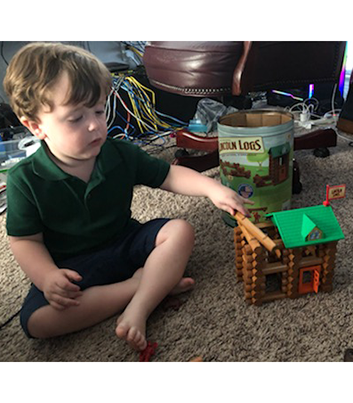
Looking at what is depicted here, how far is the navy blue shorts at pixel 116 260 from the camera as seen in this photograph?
72 cm

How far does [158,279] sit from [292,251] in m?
0.24

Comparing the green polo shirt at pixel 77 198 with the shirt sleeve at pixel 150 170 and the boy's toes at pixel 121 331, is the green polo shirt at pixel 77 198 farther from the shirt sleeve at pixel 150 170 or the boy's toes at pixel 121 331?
the boy's toes at pixel 121 331

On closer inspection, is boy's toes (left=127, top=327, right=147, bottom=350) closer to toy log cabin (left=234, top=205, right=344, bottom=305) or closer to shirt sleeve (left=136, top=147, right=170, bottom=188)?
toy log cabin (left=234, top=205, right=344, bottom=305)

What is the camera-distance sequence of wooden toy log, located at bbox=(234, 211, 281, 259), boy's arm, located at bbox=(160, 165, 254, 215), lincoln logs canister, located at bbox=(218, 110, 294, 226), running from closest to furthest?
wooden toy log, located at bbox=(234, 211, 281, 259), boy's arm, located at bbox=(160, 165, 254, 215), lincoln logs canister, located at bbox=(218, 110, 294, 226)

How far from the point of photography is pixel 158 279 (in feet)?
2.25

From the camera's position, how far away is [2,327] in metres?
0.71

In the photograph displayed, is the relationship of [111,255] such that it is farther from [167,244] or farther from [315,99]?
[315,99]

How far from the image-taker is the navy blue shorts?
2.35 feet

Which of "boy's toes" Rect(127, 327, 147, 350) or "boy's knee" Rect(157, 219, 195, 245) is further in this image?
"boy's knee" Rect(157, 219, 195, 245)

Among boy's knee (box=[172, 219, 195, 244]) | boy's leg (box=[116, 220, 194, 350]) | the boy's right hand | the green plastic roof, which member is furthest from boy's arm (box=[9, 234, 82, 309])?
the green plastic roof

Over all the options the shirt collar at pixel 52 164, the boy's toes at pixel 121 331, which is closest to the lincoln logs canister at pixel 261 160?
the shirt collar at pixel 52 164

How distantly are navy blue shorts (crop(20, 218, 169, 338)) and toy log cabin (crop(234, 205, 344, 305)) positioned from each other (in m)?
0.18
